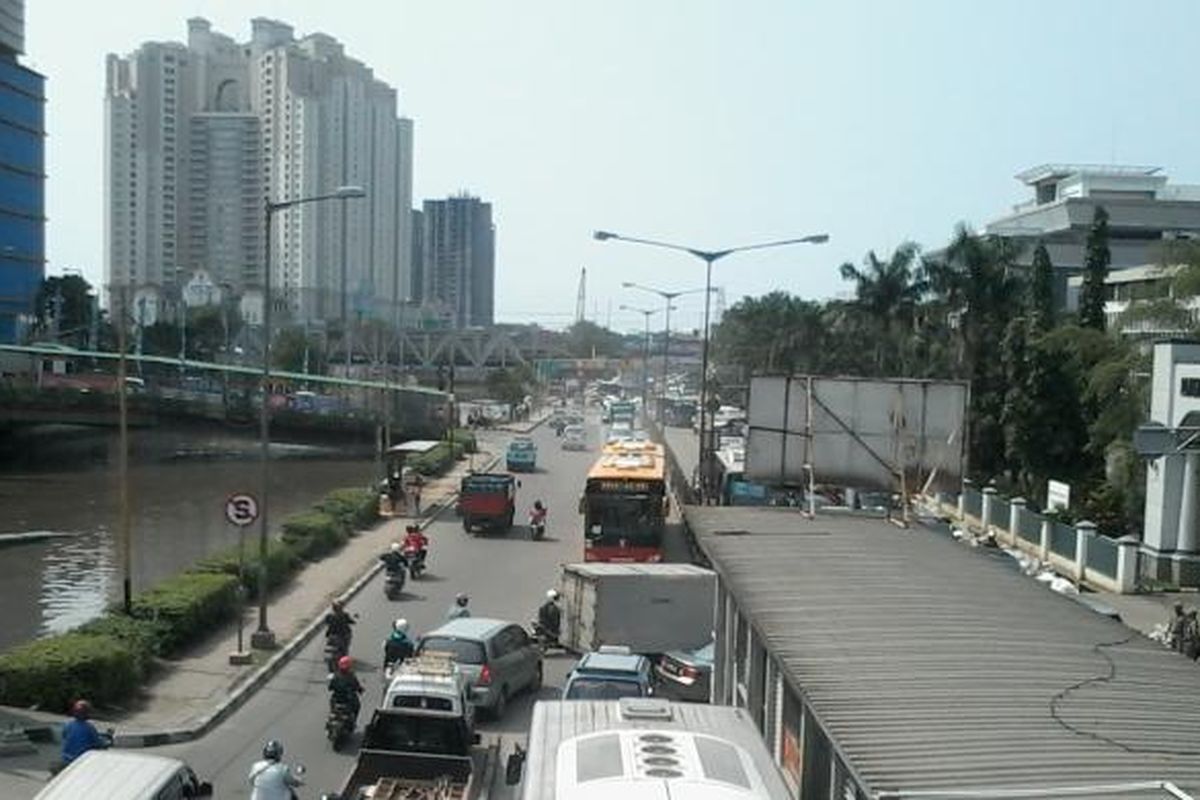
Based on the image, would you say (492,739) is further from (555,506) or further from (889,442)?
(555,506)

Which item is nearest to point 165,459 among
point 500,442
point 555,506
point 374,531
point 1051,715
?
point 500,442

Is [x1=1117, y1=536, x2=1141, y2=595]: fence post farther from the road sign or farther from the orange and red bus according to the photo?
the road sign

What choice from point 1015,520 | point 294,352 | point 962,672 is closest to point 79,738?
point 962,672

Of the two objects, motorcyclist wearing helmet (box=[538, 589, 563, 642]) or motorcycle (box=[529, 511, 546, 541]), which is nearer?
motorcyclist wearing helmet (box=[538, 589, 563, 642])

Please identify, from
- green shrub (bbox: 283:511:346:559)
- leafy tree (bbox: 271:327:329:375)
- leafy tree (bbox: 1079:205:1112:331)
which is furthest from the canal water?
leafy tree (bbox: 1079:205:1112:331)

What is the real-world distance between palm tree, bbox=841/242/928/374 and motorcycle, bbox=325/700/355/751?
47011 mm

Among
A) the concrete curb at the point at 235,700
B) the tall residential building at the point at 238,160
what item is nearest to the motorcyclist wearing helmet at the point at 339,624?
the concrete curb at the point at 235,700

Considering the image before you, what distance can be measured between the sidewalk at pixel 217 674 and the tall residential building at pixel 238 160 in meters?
115

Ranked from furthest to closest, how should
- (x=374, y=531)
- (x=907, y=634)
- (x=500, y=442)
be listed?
1. (x=500, y=442)
2. (x=374, y=531)
3. (x=907, y=634)

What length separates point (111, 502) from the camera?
51.5 metres

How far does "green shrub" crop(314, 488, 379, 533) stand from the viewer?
37.3m

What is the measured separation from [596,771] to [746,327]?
106157mm

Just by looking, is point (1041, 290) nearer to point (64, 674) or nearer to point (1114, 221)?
point (1114, 221)

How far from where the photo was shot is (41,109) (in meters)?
91.4
